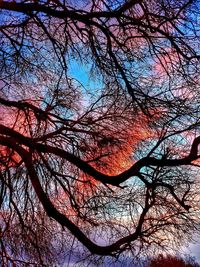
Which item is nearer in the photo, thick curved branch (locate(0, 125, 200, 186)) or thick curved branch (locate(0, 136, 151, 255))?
thick curved branch (locate(0, 125, 200, 186))

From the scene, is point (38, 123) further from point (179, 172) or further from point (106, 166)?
point (179, 172)

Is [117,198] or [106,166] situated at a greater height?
[106,166]

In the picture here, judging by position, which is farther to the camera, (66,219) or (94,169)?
(94,169)

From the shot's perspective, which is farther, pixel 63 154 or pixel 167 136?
pixel 63 154

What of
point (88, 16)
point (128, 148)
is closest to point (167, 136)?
point (128, 148)

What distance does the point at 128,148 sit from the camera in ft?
28.4

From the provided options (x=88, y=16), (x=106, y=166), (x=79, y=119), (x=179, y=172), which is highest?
(x=88, y=16)

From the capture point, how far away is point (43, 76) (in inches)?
375

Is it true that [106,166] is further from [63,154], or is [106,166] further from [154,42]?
[154,42]

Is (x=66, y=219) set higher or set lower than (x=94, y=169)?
lower

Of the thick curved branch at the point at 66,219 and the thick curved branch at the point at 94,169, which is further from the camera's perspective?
the thick curved branch at the point at 66,219

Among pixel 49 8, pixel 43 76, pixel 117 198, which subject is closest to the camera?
pixel 49 8

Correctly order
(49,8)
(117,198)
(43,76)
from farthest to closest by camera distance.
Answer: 1. (43,76)
2. (117,198)
3. (49,8)

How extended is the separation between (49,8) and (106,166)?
9.82 feet
